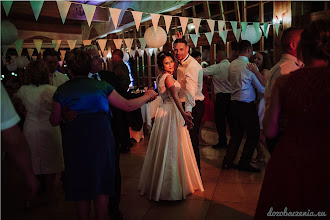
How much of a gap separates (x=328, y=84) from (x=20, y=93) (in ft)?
8.12

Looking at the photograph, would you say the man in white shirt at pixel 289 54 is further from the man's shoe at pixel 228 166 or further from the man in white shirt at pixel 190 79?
the man's shoe at pixel 228 166

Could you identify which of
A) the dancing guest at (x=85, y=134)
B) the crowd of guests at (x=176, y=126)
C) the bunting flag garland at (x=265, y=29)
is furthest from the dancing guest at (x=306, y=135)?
the bunting flag garland at (x=265, y=29)

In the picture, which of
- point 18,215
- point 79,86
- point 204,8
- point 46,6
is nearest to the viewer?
point 79,86

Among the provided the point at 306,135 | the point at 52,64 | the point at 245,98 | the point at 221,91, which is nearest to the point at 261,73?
the point at 245,98

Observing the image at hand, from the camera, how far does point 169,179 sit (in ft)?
8.46

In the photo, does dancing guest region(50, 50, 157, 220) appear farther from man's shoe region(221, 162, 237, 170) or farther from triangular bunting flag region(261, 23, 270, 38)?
triangular bunting flag region(261, 23, 270, 38)

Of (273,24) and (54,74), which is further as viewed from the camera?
(273,24)

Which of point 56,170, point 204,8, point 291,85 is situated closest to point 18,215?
point 56,170

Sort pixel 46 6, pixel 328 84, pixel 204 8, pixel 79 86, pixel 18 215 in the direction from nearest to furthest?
pixel 328 84
pixel 79 86
pixel 18 215
pixel 204 8
pixel 46 6

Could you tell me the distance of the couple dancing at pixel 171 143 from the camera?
2.57m

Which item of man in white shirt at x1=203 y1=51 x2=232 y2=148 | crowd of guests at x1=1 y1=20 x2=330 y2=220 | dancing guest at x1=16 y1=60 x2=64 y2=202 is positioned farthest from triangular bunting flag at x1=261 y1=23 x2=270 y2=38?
dancing guest at x1=16 y1=60 x2=64 y2=202

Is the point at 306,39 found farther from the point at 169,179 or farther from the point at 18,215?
the point at 18,215

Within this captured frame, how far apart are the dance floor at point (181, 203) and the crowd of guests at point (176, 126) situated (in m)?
0.11

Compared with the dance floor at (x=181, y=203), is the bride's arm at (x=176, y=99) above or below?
above
